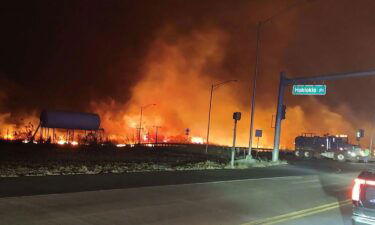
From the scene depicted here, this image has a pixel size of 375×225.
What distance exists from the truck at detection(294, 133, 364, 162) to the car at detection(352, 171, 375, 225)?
42779 millimetres

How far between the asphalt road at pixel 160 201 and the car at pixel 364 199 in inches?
98.4

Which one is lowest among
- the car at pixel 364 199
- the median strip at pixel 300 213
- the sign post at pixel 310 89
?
the median strip at pixel 300 213

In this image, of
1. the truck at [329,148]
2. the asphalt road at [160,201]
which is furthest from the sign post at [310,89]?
the truck at [329,148]

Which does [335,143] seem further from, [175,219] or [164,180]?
[175,219]

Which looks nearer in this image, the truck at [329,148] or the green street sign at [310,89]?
the green street sign at [310,89]

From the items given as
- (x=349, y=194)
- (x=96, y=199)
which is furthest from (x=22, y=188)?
(x=349, y=194)

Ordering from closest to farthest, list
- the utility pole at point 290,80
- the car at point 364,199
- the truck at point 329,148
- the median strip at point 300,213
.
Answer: the car at point 364,199, the median strip at point 300,213, the utility pole at point 290,80, the truck at point 329,148

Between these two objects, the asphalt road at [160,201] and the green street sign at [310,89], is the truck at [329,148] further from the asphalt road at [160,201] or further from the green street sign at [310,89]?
the asphalt road at [160,201]

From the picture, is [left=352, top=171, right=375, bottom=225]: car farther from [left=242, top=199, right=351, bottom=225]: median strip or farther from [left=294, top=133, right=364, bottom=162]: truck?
[left=294, top=133, right=364, bottom=162]: truck

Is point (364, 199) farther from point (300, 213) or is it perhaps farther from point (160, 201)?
point (160, 201)

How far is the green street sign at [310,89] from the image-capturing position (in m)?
34.8

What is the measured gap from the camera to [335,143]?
5222 cm

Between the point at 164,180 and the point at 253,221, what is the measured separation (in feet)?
25.1

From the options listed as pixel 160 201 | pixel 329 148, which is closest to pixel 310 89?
pixel 329 148
